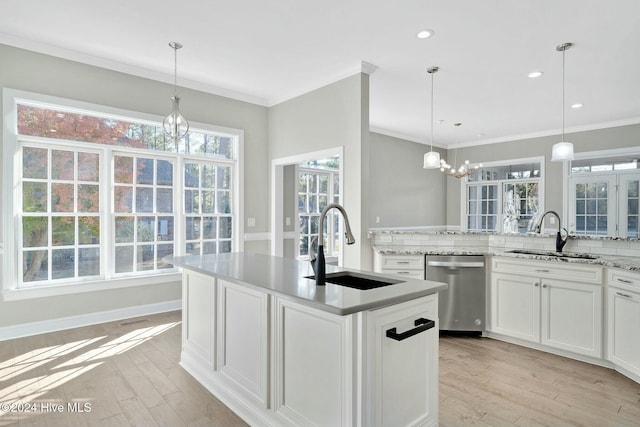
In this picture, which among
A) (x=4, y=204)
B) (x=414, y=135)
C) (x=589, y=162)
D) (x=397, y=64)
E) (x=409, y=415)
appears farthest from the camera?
(x=414, y=135)

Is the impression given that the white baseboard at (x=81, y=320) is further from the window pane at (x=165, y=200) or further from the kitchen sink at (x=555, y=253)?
the kitchen sink at (x=555, y=253)

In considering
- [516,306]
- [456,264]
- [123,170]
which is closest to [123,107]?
[123,170]

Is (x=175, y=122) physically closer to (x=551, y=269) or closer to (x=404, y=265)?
(x=404, y=265)

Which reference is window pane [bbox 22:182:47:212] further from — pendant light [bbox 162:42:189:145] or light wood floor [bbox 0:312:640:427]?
pendant light [bbox 162:42:189:145]

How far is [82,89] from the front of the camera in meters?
3.97

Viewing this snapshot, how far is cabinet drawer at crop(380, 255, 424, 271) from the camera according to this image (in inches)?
151

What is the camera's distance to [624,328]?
2.82 m

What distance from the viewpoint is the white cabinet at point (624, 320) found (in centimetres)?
271

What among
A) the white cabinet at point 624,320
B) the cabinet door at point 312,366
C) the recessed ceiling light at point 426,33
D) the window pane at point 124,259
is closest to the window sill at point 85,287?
the window pane at point 124,259

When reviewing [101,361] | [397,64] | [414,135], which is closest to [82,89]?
[101,361]

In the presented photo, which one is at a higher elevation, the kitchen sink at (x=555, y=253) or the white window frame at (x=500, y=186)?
the white window frame at (x=500, y=186)

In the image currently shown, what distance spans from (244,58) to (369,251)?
8.46ft

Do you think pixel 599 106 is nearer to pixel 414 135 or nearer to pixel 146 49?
pixel 414 135

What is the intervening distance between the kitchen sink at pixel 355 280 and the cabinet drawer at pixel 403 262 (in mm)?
1671
